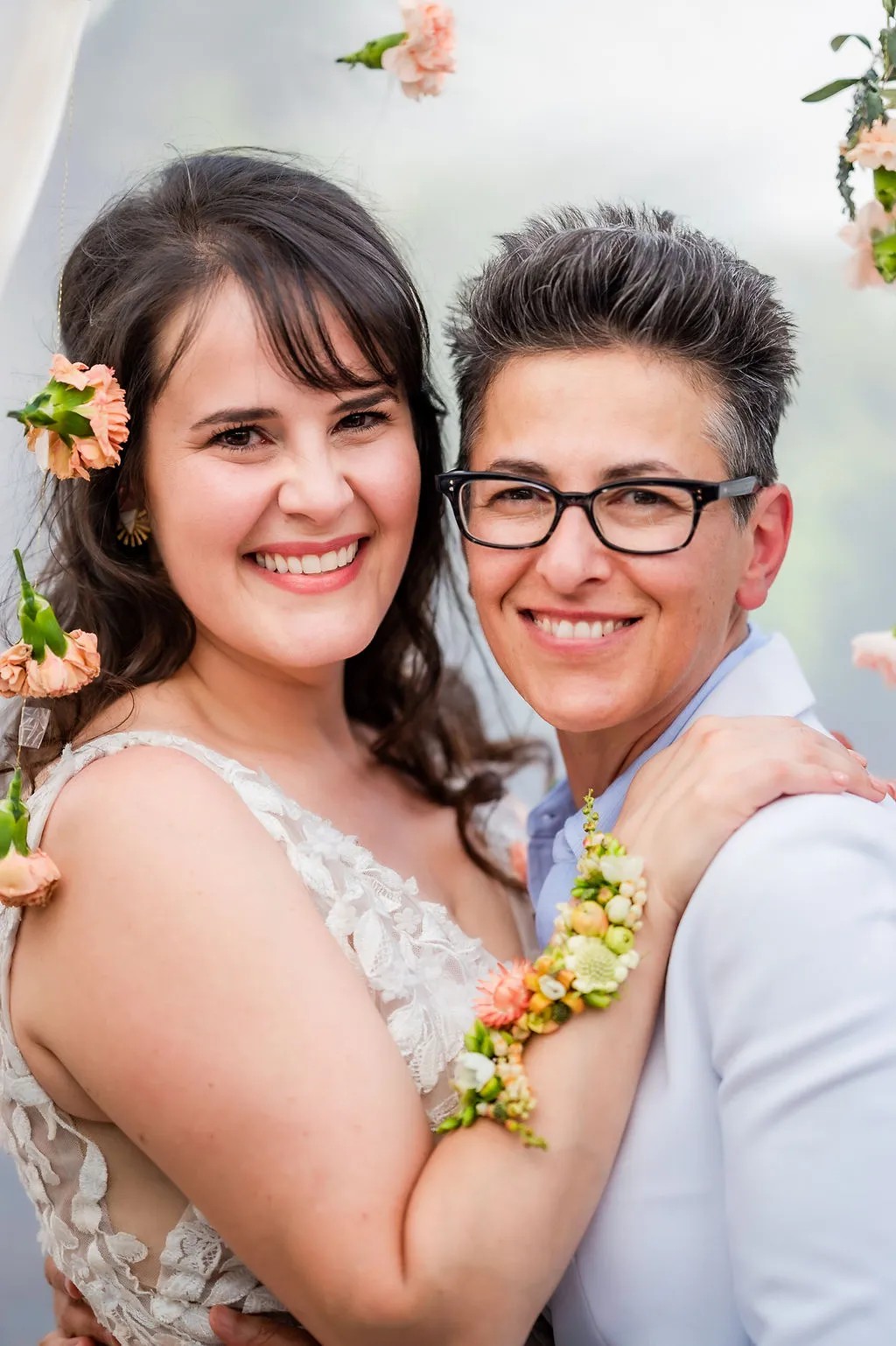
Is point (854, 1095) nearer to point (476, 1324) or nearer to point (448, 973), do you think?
point (476, 1324)

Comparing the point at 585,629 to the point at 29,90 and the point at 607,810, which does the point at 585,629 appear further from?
the point at 29,90

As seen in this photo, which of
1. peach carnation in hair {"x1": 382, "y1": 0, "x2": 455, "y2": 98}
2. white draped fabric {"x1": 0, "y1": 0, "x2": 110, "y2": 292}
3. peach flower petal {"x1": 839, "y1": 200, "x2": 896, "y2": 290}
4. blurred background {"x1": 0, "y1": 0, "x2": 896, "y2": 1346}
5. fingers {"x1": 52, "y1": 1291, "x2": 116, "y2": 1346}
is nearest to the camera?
peach flower petal {"x1": 839, "y1": 200, "x2": 896, "y2": 290}

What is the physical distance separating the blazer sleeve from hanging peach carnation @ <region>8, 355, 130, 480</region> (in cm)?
104

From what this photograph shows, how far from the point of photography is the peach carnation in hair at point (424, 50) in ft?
7.91

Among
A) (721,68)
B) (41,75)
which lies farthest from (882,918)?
(721,68)

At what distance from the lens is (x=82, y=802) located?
1862mm

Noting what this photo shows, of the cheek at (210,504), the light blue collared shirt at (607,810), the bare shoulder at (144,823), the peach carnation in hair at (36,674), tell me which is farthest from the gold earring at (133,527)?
the light blue collared shirt at (607,810)

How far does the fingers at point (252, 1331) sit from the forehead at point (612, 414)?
1231 mm

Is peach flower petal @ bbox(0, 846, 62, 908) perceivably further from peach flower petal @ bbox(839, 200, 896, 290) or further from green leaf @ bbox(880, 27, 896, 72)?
green leaf @ bbox(880, 27, 896, 72)

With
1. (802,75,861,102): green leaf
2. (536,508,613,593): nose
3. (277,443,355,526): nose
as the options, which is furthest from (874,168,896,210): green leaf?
(277,443,355,526): nose

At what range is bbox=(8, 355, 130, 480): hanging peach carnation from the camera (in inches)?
77.5

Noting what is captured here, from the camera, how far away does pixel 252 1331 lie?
6.21 feet

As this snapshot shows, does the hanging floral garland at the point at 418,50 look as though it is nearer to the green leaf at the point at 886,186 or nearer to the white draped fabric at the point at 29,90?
the white draped fabric at the point at 29,90

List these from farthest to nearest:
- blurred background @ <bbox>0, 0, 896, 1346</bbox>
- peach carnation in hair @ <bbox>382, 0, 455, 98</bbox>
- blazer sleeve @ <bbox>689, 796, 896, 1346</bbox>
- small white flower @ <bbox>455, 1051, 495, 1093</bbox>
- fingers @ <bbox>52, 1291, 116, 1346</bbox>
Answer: blurred background @ <bbox>0, 0, 896, 1346</bbox>, peach carnation in hair @ <bbox>382, 0, 455, 98</bbox>, fingers @ <bbox>52, 1291, 116, 1346</bbox>, small white flower @ <bbox>455, 1051, 495, 1093</bbox>, blazer sleeve @ <bbox>689, 796, 896, 1346</bbox>
